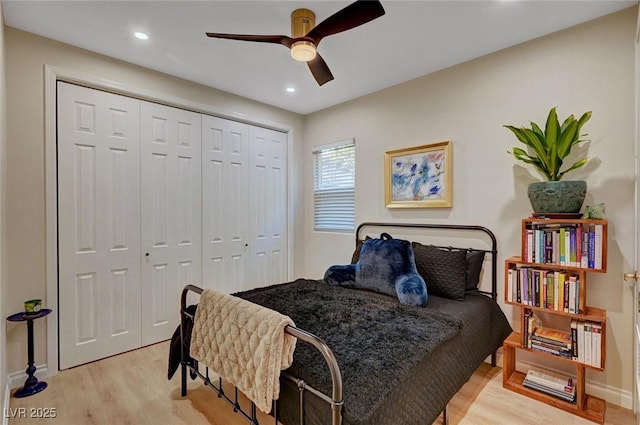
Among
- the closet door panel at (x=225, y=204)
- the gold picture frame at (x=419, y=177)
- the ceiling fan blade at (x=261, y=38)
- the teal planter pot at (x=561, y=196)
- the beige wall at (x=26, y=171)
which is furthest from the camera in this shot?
the closet door panel at (x=225, y=204)

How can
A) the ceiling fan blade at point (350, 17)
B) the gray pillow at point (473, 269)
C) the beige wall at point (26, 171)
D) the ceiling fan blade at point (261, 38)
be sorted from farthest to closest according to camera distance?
the gray pillow at point (473, 269), the beige wall at point (26, 171), the ceiling fan blade at point (261, 38), the ceiling fan blade at point (350, 17)

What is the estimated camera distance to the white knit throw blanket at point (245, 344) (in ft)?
4.60

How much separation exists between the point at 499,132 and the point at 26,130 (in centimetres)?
379

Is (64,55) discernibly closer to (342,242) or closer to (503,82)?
(342,242)

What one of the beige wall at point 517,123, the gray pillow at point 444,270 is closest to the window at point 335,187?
the beige wall at point 517,123

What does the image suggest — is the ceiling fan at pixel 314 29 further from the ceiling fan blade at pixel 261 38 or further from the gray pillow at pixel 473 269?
the gray pillow at pixel 473 269

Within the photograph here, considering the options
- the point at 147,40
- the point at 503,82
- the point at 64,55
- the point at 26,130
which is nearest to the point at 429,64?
the point at 503,82

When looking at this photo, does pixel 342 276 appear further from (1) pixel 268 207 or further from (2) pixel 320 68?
Result: (2) pixel 320 68

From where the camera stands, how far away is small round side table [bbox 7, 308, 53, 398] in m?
2.24

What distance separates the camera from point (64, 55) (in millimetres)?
2551

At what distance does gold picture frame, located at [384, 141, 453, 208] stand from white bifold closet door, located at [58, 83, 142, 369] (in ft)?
8.38

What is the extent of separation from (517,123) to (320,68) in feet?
5.49

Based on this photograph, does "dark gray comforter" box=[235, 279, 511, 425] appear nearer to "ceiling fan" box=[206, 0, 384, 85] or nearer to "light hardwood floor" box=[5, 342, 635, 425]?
"light hardwood floor" box=[5, 342, 635, 425]

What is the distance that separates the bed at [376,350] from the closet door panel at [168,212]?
1092 mm
